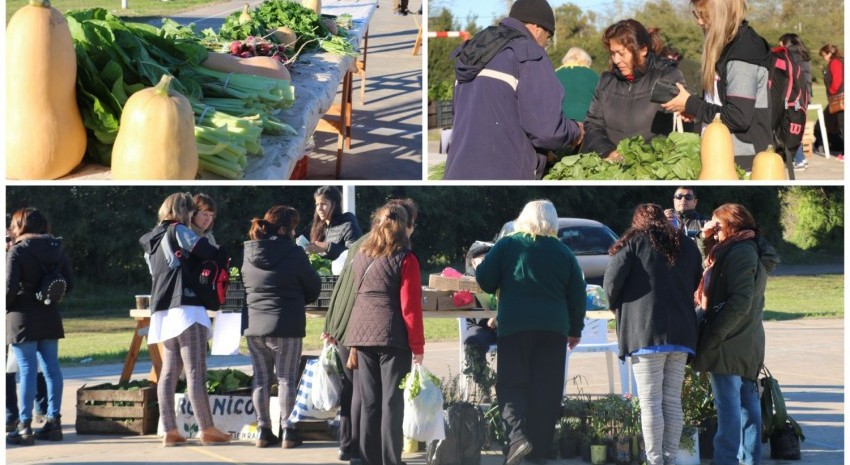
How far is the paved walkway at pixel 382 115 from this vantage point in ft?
36.4

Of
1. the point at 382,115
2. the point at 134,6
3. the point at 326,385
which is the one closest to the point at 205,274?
the point at 326,385

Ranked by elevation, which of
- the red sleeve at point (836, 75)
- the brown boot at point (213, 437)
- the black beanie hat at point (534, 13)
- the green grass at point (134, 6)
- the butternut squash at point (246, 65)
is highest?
the green grass at point (134, 6)

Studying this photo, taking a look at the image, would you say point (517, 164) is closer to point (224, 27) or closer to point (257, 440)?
point (257, 440)

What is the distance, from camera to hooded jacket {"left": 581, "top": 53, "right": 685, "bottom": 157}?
18.9ft

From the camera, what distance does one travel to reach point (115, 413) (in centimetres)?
688

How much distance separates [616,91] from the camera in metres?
5.82

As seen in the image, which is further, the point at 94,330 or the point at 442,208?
the point at 442,208

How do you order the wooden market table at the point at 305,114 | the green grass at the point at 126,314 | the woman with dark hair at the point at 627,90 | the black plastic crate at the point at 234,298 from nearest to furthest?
the wooden market table at the point at 305,114 → the woman with dark hair at the point at 627,90 → the black plastic crate at the point at 234,298 → the green grass at the point at 126,314

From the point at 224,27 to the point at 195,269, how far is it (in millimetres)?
Result: 2106

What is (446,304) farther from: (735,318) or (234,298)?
(735,318)

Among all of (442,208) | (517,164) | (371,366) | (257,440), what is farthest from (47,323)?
(442,208)

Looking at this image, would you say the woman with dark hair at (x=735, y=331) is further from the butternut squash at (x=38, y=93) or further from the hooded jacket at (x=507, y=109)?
the butternut squash at (x=38, y=93)

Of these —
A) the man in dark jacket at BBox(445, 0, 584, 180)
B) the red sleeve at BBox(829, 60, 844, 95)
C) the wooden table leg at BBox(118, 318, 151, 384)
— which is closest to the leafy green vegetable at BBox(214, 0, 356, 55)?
the wooden table leg at BBox(118, 318, 151, 384)

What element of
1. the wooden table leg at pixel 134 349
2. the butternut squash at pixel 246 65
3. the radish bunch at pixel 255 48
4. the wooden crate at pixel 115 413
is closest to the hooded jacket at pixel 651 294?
the butternut squash at pixel 246 65
